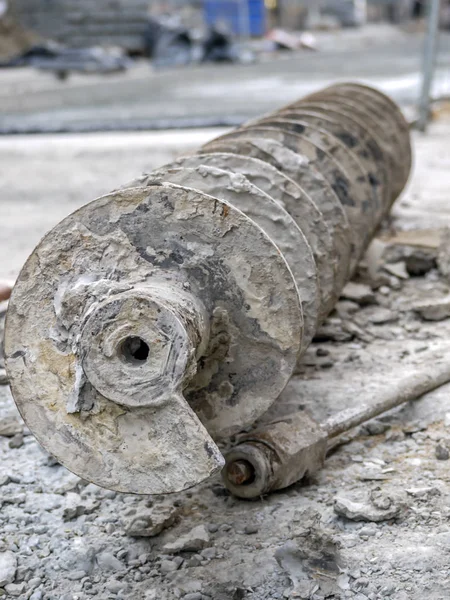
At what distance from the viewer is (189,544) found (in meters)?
2.58

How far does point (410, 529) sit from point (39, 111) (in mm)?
9858

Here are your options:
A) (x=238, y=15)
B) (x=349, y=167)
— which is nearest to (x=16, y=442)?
(x=349, y=167)

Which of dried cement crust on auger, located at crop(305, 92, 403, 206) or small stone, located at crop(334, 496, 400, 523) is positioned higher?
dried cement crust on auger, located at crop(305, 92, 403, 206)

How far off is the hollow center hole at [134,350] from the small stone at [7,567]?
2.41 feet

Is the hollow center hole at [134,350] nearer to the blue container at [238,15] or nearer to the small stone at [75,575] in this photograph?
the small stone at [75,575]

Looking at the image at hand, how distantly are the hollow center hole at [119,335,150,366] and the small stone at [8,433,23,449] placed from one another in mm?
1051

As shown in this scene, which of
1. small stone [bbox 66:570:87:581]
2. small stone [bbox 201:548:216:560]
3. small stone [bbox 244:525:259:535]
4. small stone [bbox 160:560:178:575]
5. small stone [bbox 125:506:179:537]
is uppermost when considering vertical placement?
small stone [bbox 125:506:179:537]

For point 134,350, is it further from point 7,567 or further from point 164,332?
point 7,567

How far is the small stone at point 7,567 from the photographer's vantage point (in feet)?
8.16

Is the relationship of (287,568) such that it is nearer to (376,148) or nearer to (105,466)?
(105,466)

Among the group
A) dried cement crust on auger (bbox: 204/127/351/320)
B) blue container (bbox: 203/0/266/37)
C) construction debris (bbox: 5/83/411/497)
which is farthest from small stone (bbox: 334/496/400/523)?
blue container (bbox: 203/0/266/37)

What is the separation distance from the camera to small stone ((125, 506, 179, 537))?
2.63 metres

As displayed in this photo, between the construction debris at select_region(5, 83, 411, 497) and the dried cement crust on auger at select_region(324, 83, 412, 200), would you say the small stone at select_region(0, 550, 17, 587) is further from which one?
the dried cement crust on auger at select_region(324, 83, 412, 200)

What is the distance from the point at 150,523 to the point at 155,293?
2.42 ft
